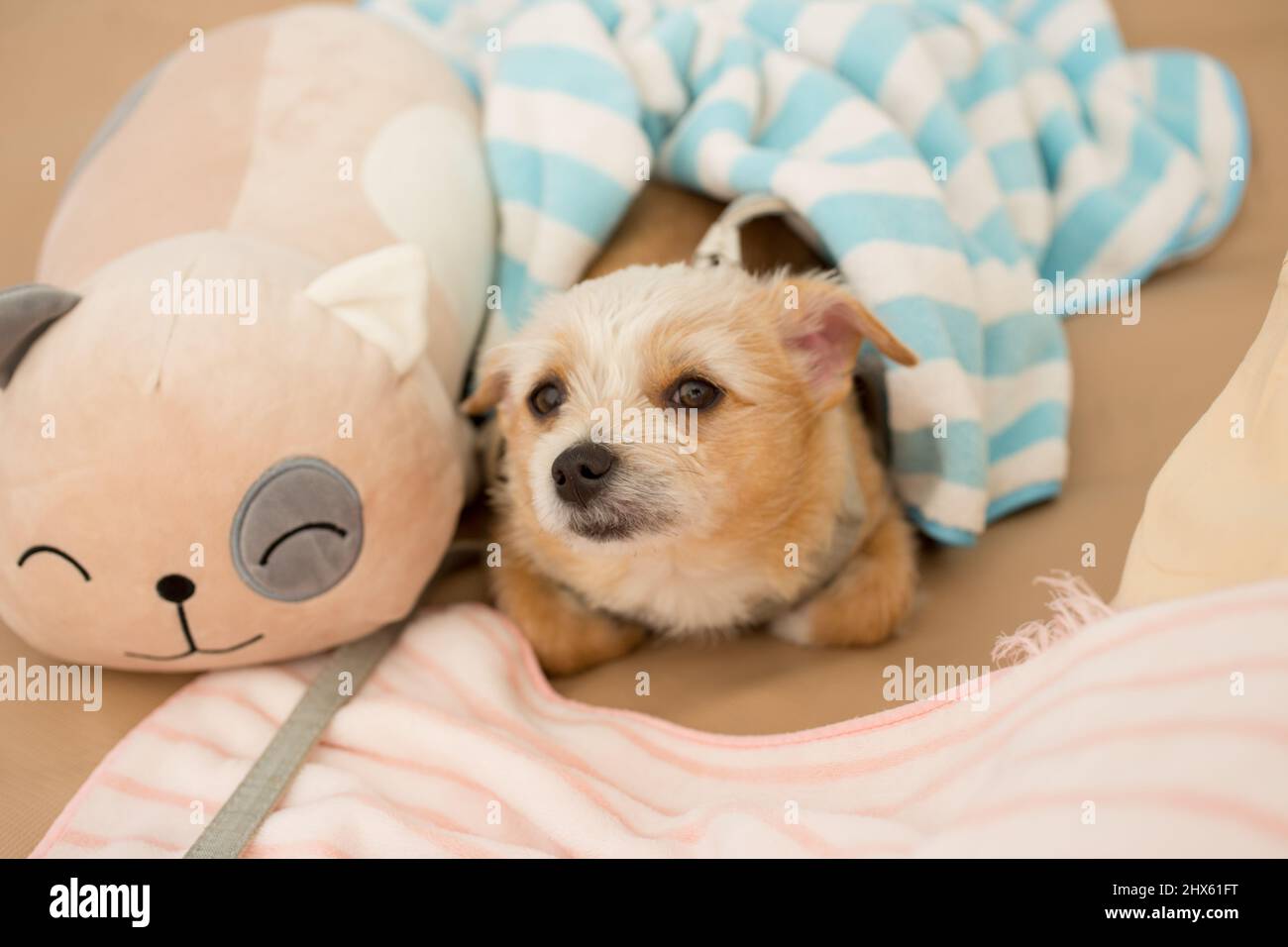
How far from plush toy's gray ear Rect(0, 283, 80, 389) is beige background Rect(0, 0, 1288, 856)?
0.24 metres

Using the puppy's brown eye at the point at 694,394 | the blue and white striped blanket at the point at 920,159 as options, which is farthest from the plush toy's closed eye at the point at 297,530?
the blue and white striped blanket at the point at 920,159

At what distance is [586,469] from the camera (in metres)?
1.31

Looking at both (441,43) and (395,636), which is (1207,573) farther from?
(441,43)

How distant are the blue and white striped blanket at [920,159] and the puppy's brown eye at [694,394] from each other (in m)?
0.43

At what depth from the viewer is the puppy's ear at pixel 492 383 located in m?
1.57

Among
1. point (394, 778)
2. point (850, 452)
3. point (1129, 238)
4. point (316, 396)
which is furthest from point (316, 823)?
point (1129, 238)

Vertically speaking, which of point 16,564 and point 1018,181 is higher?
point 1018,181

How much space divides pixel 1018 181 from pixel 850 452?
2.76ft

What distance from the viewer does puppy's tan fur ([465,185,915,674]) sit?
1.38 meters

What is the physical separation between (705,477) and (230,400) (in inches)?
24.8

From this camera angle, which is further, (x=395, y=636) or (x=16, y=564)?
(x=395, y=636)

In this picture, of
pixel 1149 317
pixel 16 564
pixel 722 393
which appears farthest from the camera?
pixel 1149 317

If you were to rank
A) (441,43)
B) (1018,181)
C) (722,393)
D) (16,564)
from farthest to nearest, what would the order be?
(441,43) < (1018,181) < (722,393) < (16,564)

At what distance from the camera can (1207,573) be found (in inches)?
37.1
